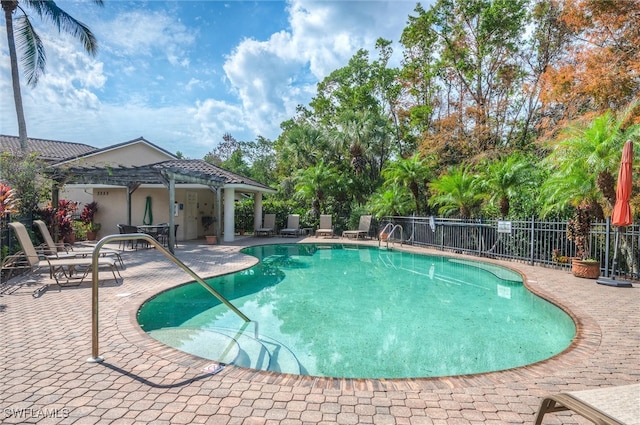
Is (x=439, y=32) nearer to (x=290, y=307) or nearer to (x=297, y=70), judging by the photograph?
(x=297, y=70)

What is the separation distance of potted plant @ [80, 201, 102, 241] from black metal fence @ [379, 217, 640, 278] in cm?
1655

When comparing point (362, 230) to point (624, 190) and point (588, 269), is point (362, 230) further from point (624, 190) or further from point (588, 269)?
point (624, 190)

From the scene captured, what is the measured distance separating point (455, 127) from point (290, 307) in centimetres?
1856

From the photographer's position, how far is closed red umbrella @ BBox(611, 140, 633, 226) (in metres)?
7.61

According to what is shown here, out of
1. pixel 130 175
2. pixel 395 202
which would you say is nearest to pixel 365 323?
pixel 130 175

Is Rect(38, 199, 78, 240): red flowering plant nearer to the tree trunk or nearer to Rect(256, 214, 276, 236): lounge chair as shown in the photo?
the tree trunk

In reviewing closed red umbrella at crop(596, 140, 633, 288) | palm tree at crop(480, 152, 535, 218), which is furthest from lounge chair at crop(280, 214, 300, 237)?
closed red umbrella at crop(596, 140, 633, 288)

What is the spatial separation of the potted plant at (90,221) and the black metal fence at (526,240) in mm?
16549

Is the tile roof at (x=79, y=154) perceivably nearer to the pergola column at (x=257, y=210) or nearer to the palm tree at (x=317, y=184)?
the pergola column at (x=257, y=210)

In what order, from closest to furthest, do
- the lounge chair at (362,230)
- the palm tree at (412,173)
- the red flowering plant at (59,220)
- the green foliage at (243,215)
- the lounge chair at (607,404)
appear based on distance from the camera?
1. the lounge chair at (607,404)
2. the red flowering plant at (59,220)
3. the palm tree at (412,173)
4. the lounge chair at (362,230)
5. the green foliage at (243,215)

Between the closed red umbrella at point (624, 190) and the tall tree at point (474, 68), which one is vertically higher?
the tall tree at point (474, 68)

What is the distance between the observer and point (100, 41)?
17.6 meters

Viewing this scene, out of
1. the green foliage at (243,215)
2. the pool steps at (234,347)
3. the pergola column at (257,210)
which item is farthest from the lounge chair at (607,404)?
the green foliage at (243,215)

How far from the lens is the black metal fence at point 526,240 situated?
9242mm
